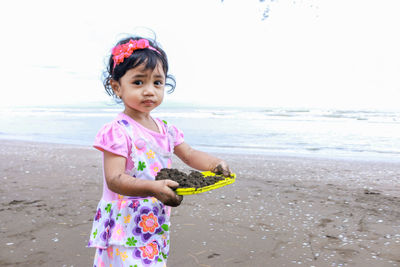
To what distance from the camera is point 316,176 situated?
6.09 m

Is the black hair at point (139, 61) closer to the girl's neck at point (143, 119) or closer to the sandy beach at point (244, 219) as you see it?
the girl's neck at point (143, 119)

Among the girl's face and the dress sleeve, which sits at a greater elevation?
the girl's face

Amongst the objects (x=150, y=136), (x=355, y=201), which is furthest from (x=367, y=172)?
(x=150, y=136)

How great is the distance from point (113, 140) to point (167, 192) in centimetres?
42

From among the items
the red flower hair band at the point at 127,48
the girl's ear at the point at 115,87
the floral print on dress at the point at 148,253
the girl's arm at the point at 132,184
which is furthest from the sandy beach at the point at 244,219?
the red flower hair band at the point at 127,48

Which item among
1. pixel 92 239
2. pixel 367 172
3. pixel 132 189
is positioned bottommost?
pixel 367 172

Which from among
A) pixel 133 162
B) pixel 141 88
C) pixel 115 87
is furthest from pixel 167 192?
pixel 115 87

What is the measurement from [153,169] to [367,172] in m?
5.67

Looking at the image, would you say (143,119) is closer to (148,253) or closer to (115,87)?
(115,87)

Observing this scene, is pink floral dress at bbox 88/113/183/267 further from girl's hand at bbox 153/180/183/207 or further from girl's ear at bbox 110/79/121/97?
girl's hand at bbox 153/180/183/207

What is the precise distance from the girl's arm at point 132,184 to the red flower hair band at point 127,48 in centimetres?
49

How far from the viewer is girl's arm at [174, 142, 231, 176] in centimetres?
205

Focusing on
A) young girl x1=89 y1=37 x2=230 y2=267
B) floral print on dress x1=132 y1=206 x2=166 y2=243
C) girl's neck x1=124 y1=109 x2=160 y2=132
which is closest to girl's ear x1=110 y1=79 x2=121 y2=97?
young girl x1=89 y1=37 x2=230 y2=267

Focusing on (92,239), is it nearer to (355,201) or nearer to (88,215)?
(88,215)
